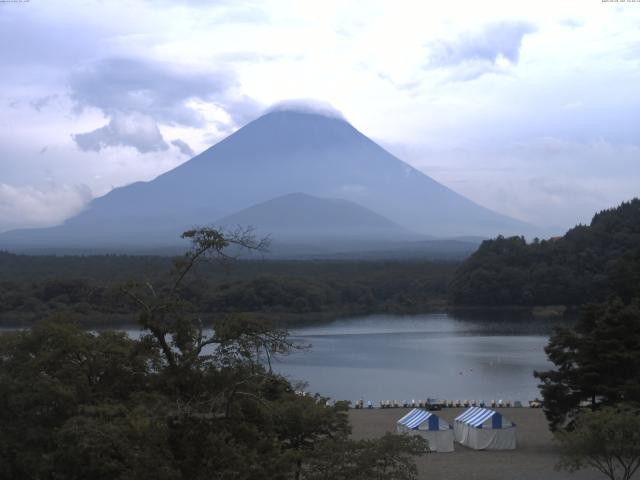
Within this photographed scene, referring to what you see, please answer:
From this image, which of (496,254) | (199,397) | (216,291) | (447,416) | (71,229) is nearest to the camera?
(199,397)

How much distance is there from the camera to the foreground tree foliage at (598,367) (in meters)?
13.2

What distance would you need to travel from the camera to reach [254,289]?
1795 inches

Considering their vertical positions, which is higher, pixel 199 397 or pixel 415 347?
pixel 199 397

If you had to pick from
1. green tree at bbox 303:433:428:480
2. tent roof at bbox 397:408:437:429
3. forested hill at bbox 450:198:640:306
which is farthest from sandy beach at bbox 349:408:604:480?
forested hill at bbox 450:198:640:306

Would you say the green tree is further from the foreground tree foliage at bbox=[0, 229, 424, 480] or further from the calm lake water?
the calm lake water

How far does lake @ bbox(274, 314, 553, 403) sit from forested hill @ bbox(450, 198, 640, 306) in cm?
682

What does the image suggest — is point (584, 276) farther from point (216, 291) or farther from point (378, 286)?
point (216, 291)

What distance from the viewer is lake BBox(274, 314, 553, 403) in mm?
22425

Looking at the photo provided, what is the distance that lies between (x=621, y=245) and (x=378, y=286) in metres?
14.4

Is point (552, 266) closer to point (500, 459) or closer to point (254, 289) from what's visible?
point (254, 289)

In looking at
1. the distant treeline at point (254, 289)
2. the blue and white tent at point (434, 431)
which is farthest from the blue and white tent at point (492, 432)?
the distant treeline at point (254, 289)

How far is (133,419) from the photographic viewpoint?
5785mm

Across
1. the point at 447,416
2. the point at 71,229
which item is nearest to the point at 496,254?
the point at 447,416

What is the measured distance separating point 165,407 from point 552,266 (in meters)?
44.7
